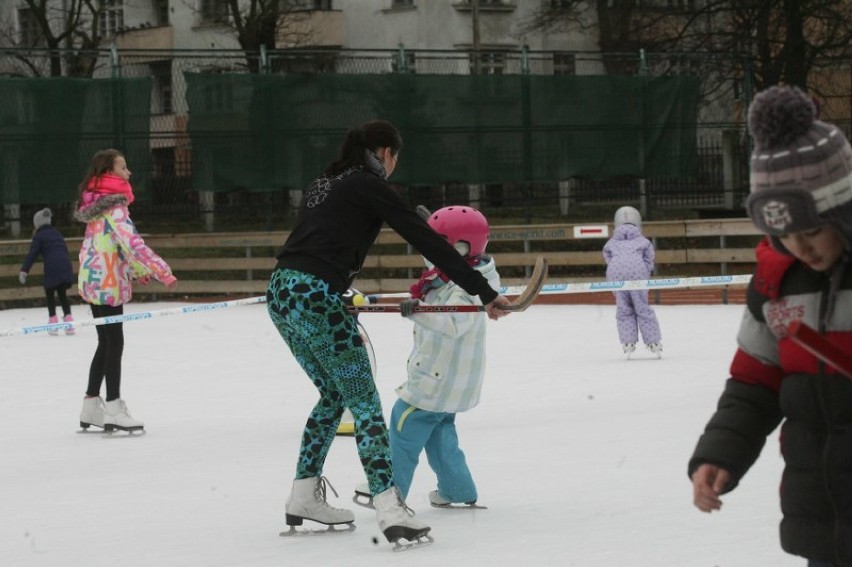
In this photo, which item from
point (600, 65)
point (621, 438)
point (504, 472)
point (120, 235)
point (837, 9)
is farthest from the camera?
point (837, 9)

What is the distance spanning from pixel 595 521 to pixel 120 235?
4230 mm

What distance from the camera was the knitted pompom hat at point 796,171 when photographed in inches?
121

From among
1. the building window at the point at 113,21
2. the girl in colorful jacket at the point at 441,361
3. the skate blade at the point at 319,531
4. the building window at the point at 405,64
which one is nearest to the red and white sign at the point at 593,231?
the building window at the point at 405,64

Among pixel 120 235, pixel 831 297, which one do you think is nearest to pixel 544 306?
pixel 120 235

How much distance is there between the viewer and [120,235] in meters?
9.48

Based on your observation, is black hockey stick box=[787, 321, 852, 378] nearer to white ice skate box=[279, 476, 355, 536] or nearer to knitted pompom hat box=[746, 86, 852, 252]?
knitted pompom hat box=[746, 86, 852, 252]

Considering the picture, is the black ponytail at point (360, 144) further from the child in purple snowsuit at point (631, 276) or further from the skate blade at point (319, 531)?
the child in purple snowsuit at point (631, 276)

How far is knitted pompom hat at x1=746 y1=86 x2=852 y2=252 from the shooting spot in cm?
309

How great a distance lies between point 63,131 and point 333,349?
51.9 feet

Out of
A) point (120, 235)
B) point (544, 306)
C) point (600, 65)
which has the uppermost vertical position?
point (600, 65)

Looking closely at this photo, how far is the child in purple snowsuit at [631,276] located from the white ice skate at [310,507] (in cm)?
692

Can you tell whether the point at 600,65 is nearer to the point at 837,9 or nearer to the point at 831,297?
the point at 837,9

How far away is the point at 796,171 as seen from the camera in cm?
313

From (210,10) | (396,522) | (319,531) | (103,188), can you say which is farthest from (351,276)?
(210,10)
